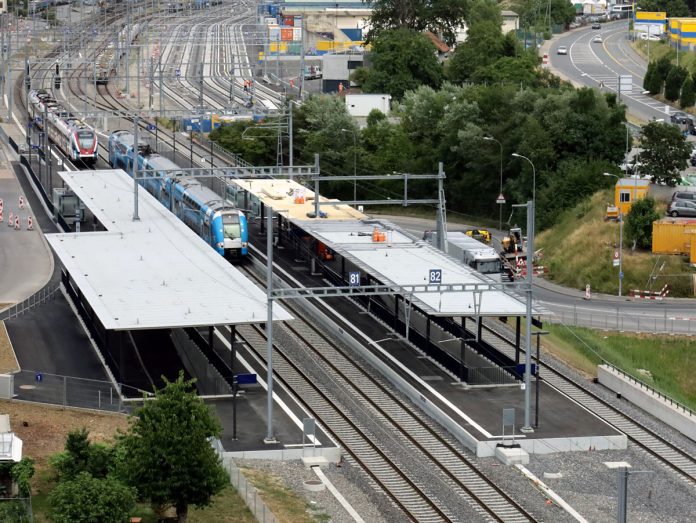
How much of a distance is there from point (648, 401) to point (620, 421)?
2.18m

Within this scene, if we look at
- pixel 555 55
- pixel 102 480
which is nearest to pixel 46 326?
pixel 102 480

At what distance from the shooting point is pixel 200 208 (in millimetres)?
87375

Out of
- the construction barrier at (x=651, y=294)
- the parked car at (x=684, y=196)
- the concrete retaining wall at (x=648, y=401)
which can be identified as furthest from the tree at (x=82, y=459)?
the parked car at (x=684, y=196)

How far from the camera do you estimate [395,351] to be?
6688 cm

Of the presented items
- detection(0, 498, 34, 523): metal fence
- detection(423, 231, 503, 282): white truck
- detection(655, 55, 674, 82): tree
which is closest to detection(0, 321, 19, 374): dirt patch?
detection(0, 498, 34, 523): metal fence

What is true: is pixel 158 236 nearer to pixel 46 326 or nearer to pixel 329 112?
pixel 46 326

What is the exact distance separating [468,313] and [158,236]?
74.5 feet

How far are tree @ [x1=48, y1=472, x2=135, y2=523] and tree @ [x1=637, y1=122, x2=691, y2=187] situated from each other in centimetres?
6141

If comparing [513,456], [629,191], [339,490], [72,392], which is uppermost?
[629,191]

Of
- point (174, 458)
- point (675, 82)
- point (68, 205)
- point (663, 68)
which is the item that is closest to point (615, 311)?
point (68, 205)

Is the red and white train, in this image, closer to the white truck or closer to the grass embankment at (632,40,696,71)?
the white truck

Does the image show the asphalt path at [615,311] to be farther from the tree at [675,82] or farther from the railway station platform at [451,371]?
the tree at [675,82]

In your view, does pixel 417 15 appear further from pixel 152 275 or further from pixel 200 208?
pixel 152 275

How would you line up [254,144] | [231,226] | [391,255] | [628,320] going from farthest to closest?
[254,144] → [231,226] → [628,320] → [391,255]
